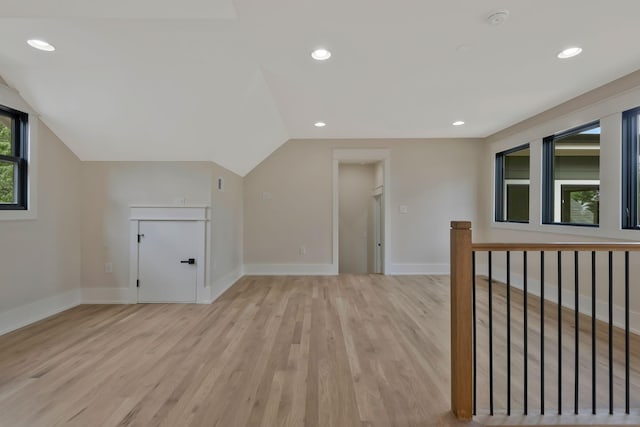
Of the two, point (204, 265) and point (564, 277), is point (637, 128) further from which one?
point (204, 265)

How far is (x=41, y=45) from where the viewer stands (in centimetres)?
219

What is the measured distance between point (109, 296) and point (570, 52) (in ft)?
17.2

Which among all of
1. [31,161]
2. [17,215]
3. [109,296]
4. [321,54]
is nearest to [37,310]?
[109,296]

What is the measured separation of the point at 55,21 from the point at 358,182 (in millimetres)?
5518

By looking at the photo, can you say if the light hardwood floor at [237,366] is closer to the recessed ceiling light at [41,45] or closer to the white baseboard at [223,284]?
the white baseboard at [223,284]

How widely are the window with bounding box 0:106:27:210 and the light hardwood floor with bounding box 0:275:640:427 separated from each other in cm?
124

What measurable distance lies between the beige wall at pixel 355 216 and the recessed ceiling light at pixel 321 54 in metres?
4.32

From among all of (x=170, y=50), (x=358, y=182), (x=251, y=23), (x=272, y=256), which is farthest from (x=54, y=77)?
(x=358, y=182)

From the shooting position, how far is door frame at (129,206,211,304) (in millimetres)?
3506

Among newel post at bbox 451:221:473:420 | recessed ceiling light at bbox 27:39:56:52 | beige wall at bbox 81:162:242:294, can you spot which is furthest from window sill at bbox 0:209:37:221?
newel post at bbox 451:221:473:420

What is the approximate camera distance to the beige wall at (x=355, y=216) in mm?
6746

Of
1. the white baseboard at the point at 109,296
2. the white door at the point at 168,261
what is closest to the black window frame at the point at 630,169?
the white door at the point at 168,261

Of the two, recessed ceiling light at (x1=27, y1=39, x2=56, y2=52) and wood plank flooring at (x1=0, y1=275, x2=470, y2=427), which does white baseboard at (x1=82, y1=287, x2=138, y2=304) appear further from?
recessed ceiling light at (x1=27, y1=39, x2=56, y2=52)

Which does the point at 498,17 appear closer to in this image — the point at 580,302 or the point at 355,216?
the point at 580,302
